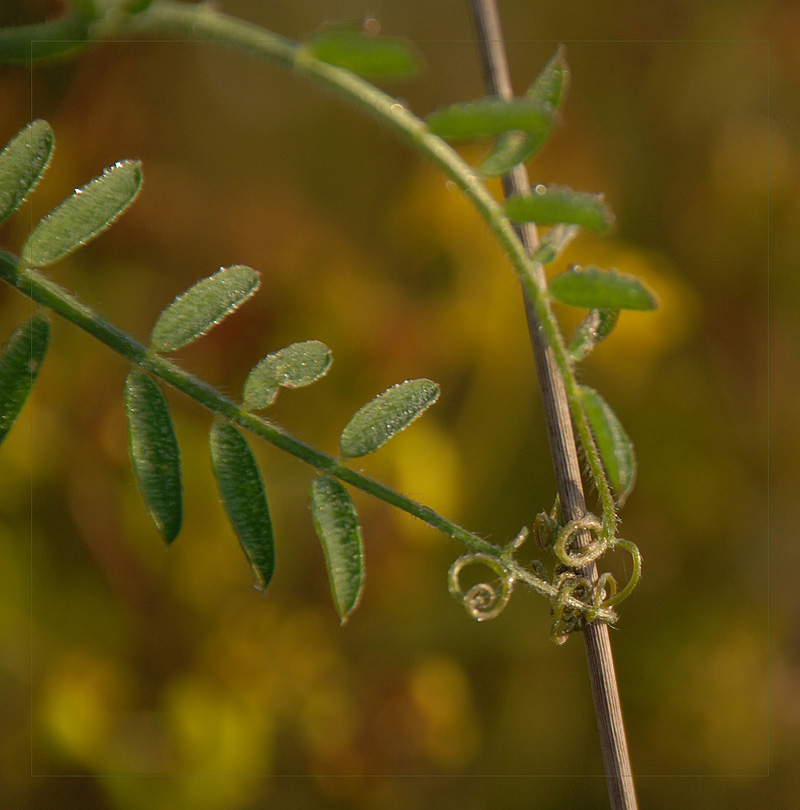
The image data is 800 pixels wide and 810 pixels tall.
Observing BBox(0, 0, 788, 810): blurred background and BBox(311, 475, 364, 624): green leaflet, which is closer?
BBox(311, 475, 364, 624): green leaflet

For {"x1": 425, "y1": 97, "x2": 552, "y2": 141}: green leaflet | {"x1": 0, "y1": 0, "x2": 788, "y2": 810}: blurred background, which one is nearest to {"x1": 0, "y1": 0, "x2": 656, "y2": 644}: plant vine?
{"x1": 425, "y1": 97, "x2": 552, "y2": 141}: green leaflet

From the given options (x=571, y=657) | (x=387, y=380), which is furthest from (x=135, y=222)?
(x=571, y=657)

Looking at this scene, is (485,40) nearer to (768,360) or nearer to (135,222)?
(135,222)

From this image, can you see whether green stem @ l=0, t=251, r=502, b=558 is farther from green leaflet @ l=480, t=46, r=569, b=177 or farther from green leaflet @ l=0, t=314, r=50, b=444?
green leaflet @ l=480, t=46, r=569, b=177

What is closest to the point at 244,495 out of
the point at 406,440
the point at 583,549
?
the point at 583,549

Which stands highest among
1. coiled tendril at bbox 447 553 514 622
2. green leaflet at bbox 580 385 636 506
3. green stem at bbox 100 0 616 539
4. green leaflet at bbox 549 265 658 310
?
green leaflet at bbox 549 265 658 310

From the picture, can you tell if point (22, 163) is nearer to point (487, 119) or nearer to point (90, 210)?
point (90, 210)
